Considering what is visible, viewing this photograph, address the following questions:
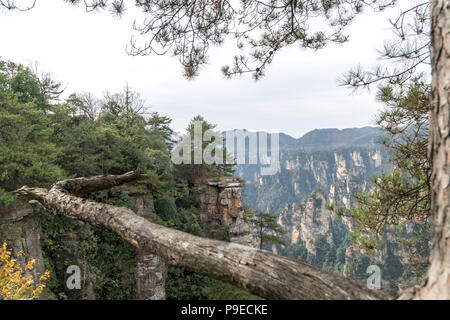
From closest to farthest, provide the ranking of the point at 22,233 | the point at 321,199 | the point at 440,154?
the point at 440,154 → the point at 22,233 → the point at 321,199

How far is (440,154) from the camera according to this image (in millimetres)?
838

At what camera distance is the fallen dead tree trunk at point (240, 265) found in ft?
2.87

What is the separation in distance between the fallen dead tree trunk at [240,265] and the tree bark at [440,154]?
167mm

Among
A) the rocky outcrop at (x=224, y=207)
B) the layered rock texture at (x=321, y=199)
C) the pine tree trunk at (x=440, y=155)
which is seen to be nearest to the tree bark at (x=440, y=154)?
the pine tree trunk at (x=440, y=155)

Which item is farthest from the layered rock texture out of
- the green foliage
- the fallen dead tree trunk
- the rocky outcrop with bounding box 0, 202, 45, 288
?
the fallen dead tree trunk

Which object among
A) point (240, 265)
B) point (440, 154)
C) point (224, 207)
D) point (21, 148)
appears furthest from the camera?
point (224, 207)

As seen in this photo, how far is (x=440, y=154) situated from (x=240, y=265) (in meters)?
0.83

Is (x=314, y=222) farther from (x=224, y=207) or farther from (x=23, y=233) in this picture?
(x=23, y=233)

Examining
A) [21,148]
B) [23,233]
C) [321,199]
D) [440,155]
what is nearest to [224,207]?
[23,233]

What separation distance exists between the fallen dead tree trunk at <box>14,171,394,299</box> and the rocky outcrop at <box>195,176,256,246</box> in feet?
47.8

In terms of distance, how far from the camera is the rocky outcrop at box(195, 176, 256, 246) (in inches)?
623
